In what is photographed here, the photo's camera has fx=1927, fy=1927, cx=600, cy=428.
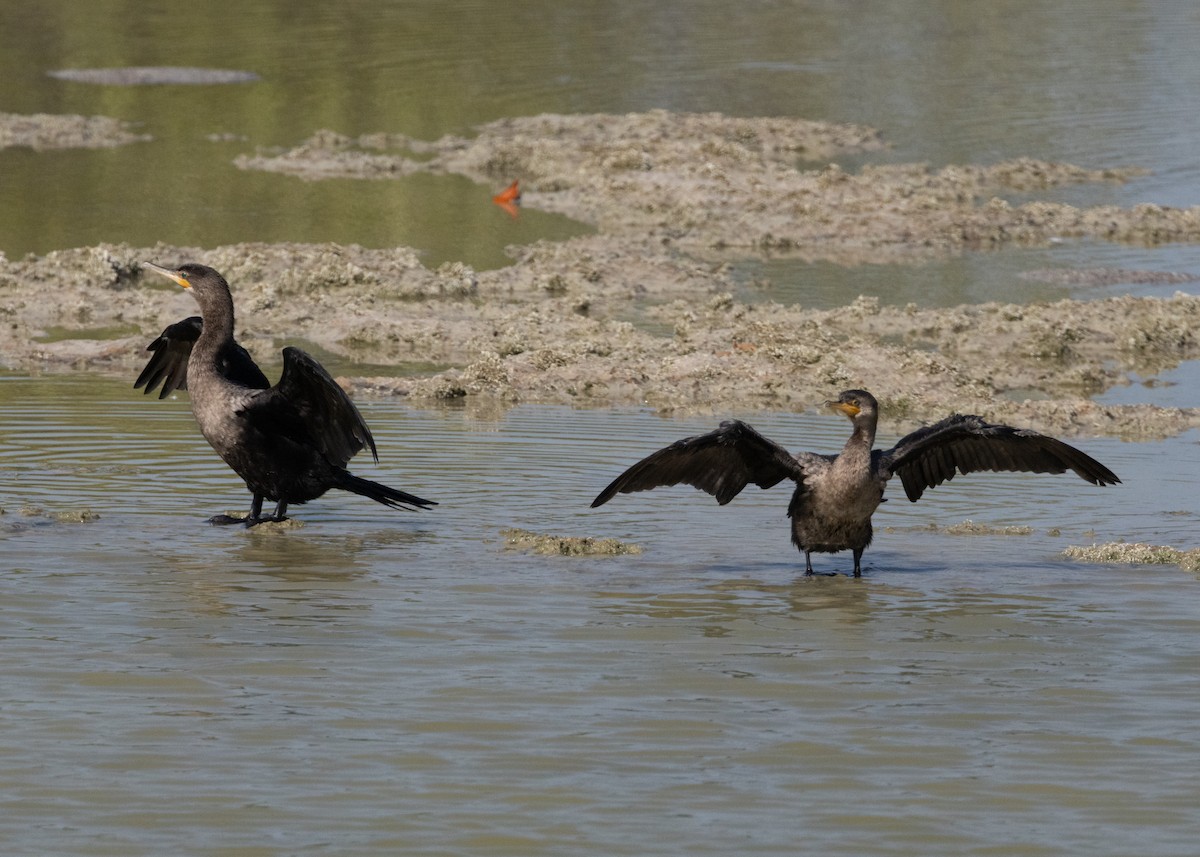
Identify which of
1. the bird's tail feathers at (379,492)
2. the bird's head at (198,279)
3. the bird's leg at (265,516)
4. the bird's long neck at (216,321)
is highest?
the bird's head at (198,279)

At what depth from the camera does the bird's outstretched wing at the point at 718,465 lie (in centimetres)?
876

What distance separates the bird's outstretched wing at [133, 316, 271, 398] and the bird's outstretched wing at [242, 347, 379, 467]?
0.33 metres

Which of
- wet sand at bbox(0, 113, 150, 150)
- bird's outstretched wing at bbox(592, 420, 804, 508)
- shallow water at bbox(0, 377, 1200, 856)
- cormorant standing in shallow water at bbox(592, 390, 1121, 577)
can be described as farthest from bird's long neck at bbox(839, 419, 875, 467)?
wet sand at bbox(0, 113, 150, 150)

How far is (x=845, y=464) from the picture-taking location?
28.8 feet

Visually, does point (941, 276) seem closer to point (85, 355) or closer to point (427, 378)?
point (427, 378)

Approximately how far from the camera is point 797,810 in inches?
222

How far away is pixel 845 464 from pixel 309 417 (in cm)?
281

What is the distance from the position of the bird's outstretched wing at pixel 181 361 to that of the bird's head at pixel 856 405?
3.09 meters

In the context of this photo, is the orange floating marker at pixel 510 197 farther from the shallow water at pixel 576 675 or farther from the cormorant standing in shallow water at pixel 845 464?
the cormorant standing in shallow water at pixel 845 464

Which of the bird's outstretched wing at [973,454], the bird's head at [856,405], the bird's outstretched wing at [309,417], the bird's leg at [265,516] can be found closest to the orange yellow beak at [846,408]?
the bird's head at [856,405]

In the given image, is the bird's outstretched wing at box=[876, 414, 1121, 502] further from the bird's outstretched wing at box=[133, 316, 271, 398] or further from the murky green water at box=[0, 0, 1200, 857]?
the bird's outstretched wing at box=[133, 316, 271, 398]

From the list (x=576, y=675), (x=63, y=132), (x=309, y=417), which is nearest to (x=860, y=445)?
(x=576, y=675)

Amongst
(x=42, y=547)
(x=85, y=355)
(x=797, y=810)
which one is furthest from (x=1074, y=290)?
(x=797, y=810)

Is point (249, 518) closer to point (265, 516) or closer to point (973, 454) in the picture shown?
point (265, 516)
